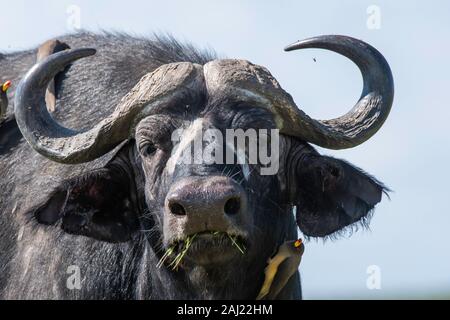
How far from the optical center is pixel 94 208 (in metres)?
12.7

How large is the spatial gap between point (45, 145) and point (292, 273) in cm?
239

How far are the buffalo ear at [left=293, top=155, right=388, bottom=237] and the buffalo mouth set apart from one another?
120 cm

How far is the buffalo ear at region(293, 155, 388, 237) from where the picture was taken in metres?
12.6

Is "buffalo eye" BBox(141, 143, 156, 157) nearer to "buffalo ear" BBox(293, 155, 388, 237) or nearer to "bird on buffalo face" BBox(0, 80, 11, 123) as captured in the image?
"buffalo ear" BBox(293, 155, 388, 237)

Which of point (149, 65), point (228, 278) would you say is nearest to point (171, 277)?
point (228, 278)

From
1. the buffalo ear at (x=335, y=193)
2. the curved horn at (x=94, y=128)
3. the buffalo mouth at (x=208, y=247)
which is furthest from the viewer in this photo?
the buffalo ear at (x=335, y=193)

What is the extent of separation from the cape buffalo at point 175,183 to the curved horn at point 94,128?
0.01m

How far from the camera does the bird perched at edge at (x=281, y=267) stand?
12.4 metres

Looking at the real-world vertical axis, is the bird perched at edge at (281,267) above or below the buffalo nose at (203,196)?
below

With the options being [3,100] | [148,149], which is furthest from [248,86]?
[3,100]

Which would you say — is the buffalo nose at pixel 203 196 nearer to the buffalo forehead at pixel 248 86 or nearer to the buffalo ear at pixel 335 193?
the buffalo forehead at pixel 248 86

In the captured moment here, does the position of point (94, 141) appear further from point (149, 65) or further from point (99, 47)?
point (99, 47)

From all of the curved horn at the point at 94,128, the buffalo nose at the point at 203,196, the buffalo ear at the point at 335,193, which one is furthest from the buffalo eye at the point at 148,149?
the buffalo ear at the point at 335,193

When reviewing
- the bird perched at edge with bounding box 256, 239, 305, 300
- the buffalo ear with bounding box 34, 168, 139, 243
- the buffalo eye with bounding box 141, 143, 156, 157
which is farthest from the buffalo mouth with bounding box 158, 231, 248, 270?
the buffalo ear with bounding box 34, 168, 139, 243
